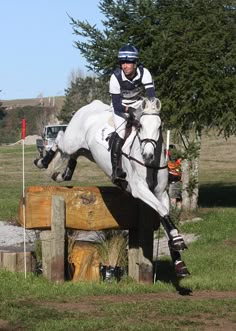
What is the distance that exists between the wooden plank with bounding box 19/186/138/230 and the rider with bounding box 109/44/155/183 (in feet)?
2.31

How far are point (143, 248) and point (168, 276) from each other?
4.95 ft

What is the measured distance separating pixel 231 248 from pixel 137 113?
630cm

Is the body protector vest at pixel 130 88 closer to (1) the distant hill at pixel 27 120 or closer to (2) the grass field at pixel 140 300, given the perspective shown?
(2) the grass field at pixel 140 300

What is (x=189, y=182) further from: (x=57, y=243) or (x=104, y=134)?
(x=57, y=243)

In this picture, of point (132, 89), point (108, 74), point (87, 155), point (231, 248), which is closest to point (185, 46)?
point (108, 74)

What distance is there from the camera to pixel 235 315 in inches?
344

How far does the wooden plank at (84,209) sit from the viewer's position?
11289mm

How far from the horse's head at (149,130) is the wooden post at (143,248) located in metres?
1.56

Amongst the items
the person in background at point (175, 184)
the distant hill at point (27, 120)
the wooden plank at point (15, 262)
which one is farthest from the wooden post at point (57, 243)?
the distant hill at point (27, 120)

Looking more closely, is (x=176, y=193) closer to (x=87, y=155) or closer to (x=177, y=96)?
(x=177, y=96)

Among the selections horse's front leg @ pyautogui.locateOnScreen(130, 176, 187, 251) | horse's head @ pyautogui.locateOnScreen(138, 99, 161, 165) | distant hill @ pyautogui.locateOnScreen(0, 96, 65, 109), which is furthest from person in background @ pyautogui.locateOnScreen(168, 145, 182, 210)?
distant hill @ pyautogui.locateOnScreen(0, 96, 65, 109)

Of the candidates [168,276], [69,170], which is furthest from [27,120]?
[168,276]

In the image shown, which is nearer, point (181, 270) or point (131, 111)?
point (181, 270)

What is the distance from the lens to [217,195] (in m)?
29.4
